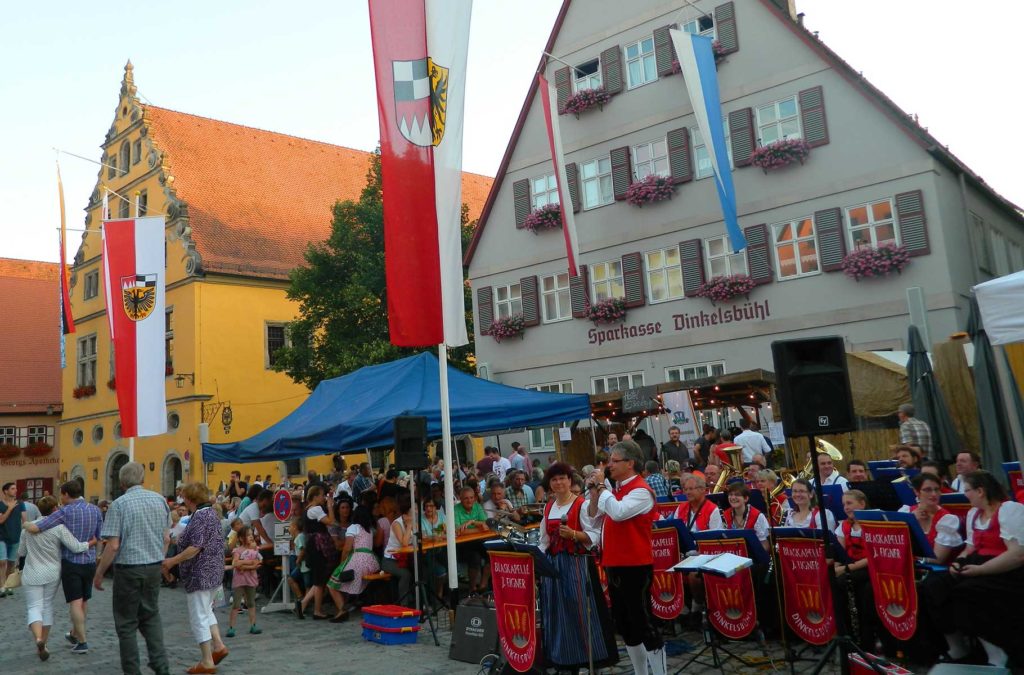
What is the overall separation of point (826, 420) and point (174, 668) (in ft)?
21.5

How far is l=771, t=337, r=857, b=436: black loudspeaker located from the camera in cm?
640

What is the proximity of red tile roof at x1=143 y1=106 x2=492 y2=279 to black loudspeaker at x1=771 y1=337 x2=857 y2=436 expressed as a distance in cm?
3117

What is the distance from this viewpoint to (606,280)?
76.2 ft

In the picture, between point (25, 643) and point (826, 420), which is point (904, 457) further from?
point (25, 643)

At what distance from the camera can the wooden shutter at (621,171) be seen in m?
22.8

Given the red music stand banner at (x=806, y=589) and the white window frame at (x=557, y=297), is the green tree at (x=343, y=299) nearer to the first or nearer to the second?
the white window frame at (x=557, y=297)

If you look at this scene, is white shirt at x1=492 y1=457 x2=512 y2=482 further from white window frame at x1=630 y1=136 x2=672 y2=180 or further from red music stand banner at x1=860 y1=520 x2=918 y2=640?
red music stand banner at x1=860 y1=520 x2=918 y2=640

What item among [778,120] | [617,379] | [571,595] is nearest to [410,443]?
[571,595]

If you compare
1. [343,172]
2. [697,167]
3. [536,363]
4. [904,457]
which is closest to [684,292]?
[697,167]

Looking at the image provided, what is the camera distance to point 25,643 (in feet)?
35.5

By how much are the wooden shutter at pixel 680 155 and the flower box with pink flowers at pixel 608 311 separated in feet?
10.9

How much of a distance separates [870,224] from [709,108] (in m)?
4.16

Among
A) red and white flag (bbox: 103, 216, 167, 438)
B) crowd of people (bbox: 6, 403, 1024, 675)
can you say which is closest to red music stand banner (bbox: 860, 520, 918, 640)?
crowd of people (bbox: 6, 403, 1024, 675)

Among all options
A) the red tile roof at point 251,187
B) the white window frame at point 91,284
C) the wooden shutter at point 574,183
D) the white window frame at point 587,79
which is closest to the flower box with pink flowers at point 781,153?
the wooden shutter at point 574,183
